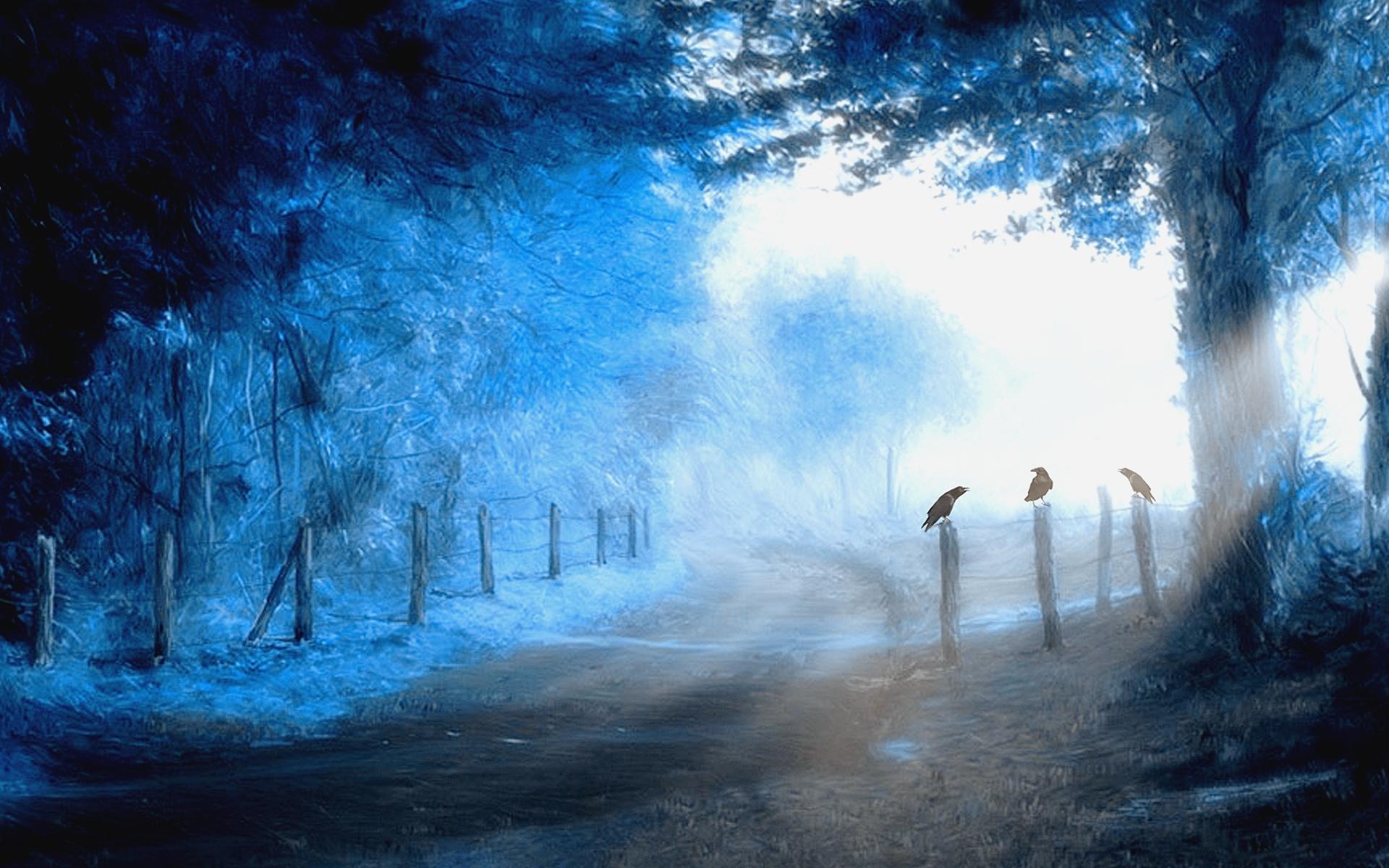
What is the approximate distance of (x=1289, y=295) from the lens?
41.3 feet

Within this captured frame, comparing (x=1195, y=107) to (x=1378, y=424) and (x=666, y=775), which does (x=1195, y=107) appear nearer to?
(x=1378, y=424)

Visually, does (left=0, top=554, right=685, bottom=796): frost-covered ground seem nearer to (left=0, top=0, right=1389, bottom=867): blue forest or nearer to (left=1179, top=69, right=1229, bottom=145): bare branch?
(left=0, top=0, right=1389, bottom=867): blue forest

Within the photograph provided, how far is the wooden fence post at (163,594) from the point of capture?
14297mm

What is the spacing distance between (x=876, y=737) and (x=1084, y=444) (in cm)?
5785

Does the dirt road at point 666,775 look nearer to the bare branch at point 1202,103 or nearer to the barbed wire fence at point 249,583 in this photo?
the barbed wire fence at point 249,583

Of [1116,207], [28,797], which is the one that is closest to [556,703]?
[28,797]

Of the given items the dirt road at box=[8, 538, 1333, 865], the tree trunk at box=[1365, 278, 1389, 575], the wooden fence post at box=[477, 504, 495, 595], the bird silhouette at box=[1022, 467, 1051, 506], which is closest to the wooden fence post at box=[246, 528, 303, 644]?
the dirt road at box=[8, 538, 1333, 865]

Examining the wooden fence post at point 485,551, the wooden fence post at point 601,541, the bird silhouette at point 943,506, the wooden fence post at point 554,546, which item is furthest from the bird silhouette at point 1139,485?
the wooden fence post at point 601,541

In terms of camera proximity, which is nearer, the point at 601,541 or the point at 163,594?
the point at 163,594

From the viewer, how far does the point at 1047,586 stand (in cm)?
1409

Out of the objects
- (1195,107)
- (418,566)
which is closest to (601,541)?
(418,566)

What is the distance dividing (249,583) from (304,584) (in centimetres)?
380

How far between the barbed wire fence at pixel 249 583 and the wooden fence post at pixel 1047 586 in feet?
30.6

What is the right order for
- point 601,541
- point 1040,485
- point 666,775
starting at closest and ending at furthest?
point 666,775 < point 1040,485 < point 601,541
